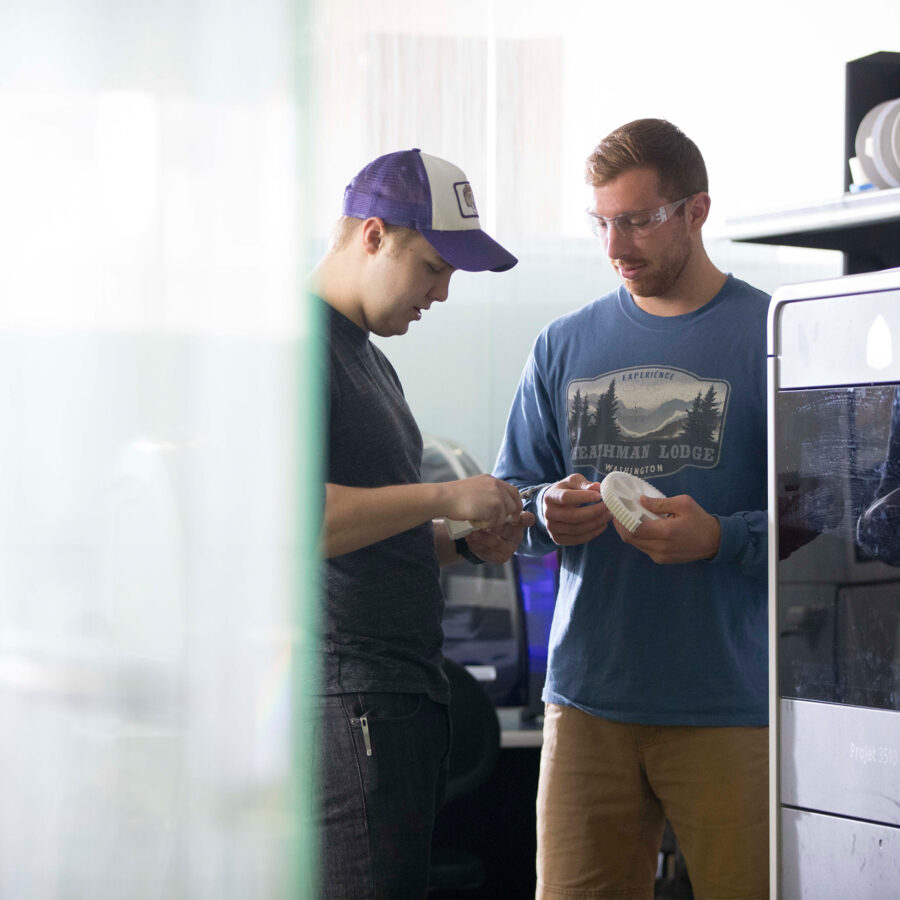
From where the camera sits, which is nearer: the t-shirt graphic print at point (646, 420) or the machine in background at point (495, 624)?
the t-shirt graphic print at point (646, 420)

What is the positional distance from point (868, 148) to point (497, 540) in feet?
2.54

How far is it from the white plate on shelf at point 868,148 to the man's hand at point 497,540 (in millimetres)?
697

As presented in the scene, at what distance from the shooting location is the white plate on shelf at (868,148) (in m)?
1.53

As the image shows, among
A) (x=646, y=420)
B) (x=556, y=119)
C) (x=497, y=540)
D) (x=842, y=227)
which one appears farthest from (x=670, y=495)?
(x=556, y=119)

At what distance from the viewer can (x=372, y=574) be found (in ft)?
3.68

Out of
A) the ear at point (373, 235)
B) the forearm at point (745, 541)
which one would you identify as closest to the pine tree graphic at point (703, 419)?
the forearm at point (745, 541)

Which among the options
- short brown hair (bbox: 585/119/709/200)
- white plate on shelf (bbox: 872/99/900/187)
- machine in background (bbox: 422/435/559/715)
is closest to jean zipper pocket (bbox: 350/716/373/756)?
short brown hair (bbox: 585/119/709/200)

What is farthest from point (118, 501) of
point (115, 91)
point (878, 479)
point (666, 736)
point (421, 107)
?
point (421, 107)

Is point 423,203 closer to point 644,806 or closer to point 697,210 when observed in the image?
point 697,210

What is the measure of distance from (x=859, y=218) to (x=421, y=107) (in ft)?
6.19

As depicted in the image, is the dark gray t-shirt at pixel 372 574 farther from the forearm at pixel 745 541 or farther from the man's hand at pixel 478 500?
the forearm at pixel 745 541

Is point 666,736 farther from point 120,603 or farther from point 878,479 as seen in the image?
point 120,603

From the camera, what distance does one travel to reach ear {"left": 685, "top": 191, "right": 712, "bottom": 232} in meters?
1.47

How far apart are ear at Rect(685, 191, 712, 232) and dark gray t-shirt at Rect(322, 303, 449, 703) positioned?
0.54 meters
